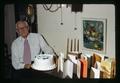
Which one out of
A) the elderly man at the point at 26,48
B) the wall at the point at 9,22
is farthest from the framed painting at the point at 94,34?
the wall at the point at 9,22

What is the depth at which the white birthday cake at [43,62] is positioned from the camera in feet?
3.25

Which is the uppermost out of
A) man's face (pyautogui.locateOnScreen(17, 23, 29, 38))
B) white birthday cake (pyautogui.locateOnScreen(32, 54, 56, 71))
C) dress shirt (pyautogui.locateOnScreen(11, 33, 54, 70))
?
man's face (pyautogui.locateOnScreen(17, 23, 29, 38))

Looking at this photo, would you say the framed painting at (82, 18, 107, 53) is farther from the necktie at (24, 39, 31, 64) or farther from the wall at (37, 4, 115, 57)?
the necktie at (24, 39, 31, 64)

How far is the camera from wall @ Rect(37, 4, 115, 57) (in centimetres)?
95

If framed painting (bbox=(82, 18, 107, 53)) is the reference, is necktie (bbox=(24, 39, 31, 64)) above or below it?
below

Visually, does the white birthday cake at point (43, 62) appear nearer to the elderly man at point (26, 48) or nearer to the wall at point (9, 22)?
the elderly man at point (26, 48)

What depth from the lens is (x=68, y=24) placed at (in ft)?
3.19

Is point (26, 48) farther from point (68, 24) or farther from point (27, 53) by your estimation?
point (68, 24)

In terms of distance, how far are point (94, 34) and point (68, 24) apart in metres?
0.12

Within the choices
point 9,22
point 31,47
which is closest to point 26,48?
point 31,47

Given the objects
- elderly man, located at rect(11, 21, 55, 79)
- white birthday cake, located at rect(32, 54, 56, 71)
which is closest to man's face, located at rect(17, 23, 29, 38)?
elderly man, located at rect(11, 21, 55, 79)

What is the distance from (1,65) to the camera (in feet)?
3.26

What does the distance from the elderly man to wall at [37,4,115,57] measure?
0.11ft

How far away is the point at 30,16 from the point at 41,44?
0.14 m
